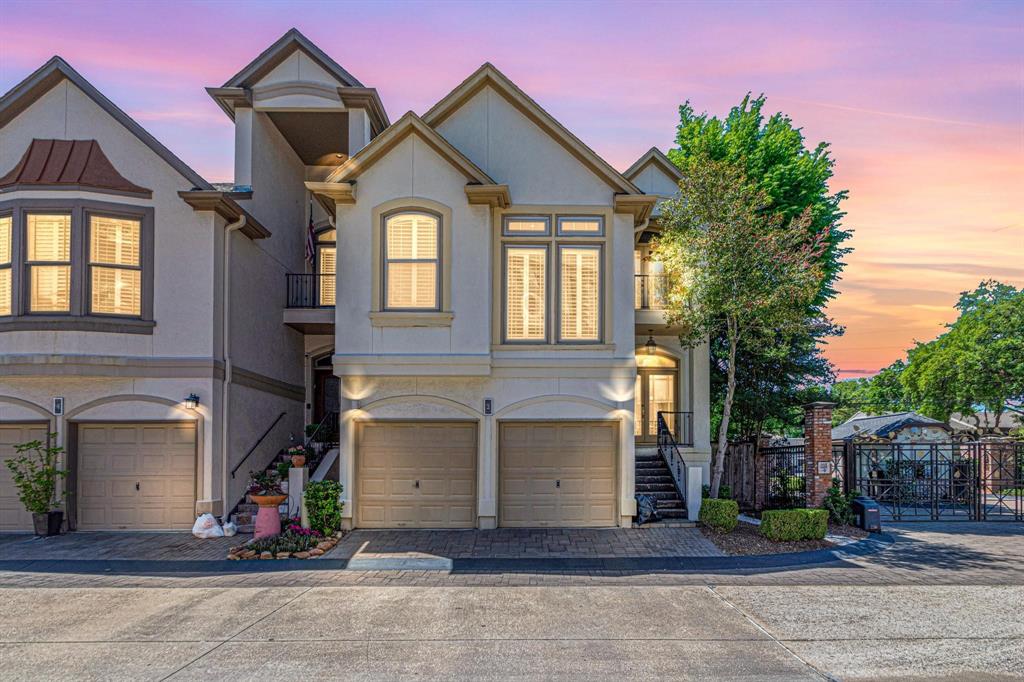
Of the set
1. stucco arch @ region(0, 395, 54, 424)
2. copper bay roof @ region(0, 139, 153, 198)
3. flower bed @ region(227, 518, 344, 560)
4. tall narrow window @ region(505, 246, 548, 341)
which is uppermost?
copper bay roof @ region(0, 139, 153, 198)

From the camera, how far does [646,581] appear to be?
39.9ft

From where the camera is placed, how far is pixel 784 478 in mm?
18141

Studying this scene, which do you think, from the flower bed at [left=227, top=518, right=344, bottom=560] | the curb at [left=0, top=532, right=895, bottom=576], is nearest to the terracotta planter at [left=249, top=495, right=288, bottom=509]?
the flower bed at [left=227, top=518, right=344, bottom=560]

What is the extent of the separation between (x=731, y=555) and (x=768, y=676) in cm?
615

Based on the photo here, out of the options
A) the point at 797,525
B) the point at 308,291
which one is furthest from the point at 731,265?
the point at 308,291

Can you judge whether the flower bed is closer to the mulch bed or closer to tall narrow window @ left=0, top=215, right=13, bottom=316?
tall narrow window @ left=0, top=215, right=13, bottom=316

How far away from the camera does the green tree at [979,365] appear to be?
3675 cm

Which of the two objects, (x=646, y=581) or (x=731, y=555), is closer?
(x=646, y=581)

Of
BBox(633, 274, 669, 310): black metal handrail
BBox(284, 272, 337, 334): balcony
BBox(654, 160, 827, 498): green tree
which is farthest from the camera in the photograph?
BBox(284, 272, 337, 334): balcony

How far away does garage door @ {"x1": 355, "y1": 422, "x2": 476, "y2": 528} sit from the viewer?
16.2 m

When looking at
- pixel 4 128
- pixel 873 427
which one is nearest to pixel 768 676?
pixel 4 128

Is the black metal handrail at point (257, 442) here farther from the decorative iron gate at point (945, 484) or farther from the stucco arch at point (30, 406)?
the decorative iron gate at point (945, 484)

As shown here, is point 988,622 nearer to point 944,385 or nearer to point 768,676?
point 768,676

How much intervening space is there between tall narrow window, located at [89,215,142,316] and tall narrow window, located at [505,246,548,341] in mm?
7663
